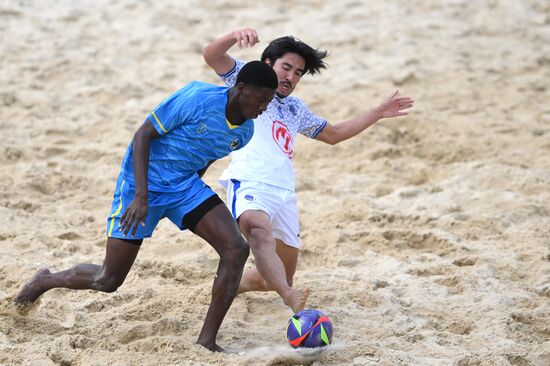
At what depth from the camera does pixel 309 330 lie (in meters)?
4.34

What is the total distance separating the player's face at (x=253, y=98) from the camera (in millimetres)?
4211

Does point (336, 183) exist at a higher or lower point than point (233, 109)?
lower

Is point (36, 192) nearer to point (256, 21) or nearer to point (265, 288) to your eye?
point (265, 288)

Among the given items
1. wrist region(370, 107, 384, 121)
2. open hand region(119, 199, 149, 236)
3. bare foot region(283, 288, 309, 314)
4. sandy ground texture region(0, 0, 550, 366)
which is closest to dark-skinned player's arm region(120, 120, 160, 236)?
open hand region(119, 199, 149, 236)

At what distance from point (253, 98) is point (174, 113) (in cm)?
41

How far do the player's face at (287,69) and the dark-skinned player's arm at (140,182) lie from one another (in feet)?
3.57

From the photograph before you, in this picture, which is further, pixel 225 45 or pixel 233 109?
pixel 225 45

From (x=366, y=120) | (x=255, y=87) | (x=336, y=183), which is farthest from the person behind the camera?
(x=336, y=183)

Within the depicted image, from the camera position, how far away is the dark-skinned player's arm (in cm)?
411

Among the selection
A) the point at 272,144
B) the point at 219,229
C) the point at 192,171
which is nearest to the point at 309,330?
the point at 219,229

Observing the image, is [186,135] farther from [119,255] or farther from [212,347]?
[212,347]

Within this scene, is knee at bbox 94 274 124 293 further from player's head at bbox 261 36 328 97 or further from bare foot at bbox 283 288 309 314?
player's head at bbox 261 36 328 97

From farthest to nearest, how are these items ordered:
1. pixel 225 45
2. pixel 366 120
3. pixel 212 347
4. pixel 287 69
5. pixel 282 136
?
pixel 366 120, pixel 282 136, pixel 287 69, pixel 225 45, pixel 212 347

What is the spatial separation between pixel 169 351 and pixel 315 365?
0.75m
